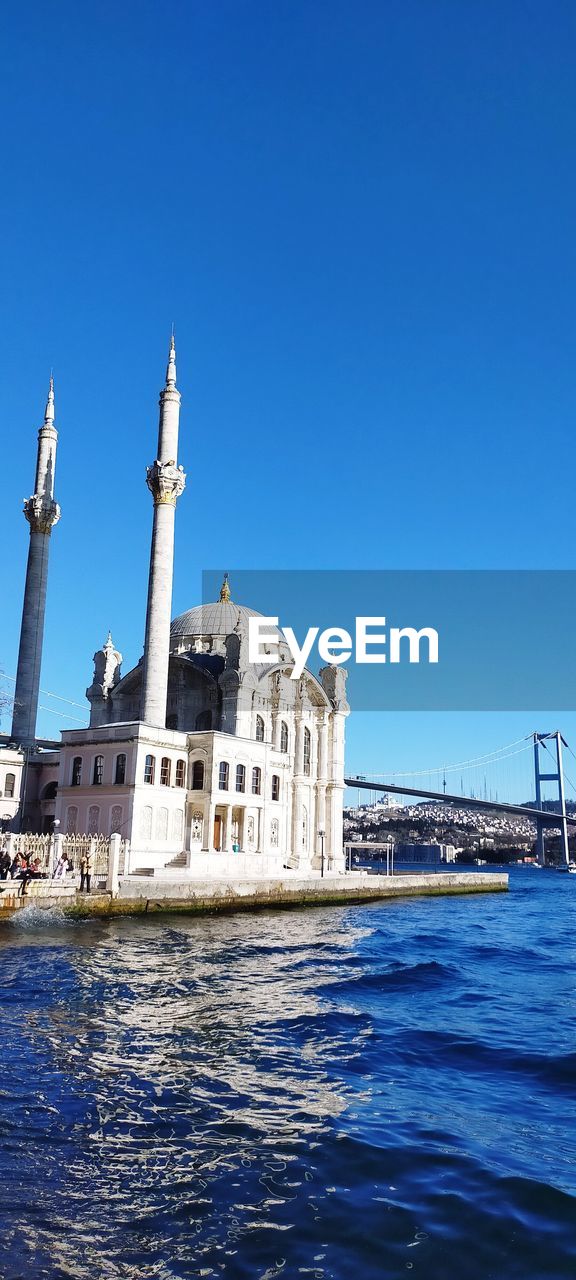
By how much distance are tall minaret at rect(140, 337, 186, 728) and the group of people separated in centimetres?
1049

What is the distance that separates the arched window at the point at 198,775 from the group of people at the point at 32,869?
32.6 feet

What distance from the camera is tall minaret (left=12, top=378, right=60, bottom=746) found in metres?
38.9

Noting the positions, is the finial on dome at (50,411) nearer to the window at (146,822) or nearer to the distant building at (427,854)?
the window at (146,822)

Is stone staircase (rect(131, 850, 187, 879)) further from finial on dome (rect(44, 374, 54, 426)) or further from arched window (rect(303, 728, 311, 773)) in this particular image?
finial on dome (rect(44, 374, 54, 426))

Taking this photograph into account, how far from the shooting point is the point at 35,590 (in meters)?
39.8

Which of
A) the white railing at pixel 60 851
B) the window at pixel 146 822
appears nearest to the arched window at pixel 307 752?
the window at pixel 146 822

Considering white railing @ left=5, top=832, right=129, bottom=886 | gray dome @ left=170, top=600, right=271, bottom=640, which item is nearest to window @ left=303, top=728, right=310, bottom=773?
gray dome @ left=170, top=600, right=271, bottom=640

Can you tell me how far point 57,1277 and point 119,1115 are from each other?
293 cm

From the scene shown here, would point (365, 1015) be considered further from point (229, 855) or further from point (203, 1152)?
point (229, 855)

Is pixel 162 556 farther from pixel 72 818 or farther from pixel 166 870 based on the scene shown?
pixel 166 870

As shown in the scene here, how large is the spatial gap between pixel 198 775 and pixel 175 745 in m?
1.75

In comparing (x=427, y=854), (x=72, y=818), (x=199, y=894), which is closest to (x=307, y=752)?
(x=72, y=818)

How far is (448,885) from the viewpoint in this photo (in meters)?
48.0

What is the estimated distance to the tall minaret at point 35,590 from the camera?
38.9 meters
